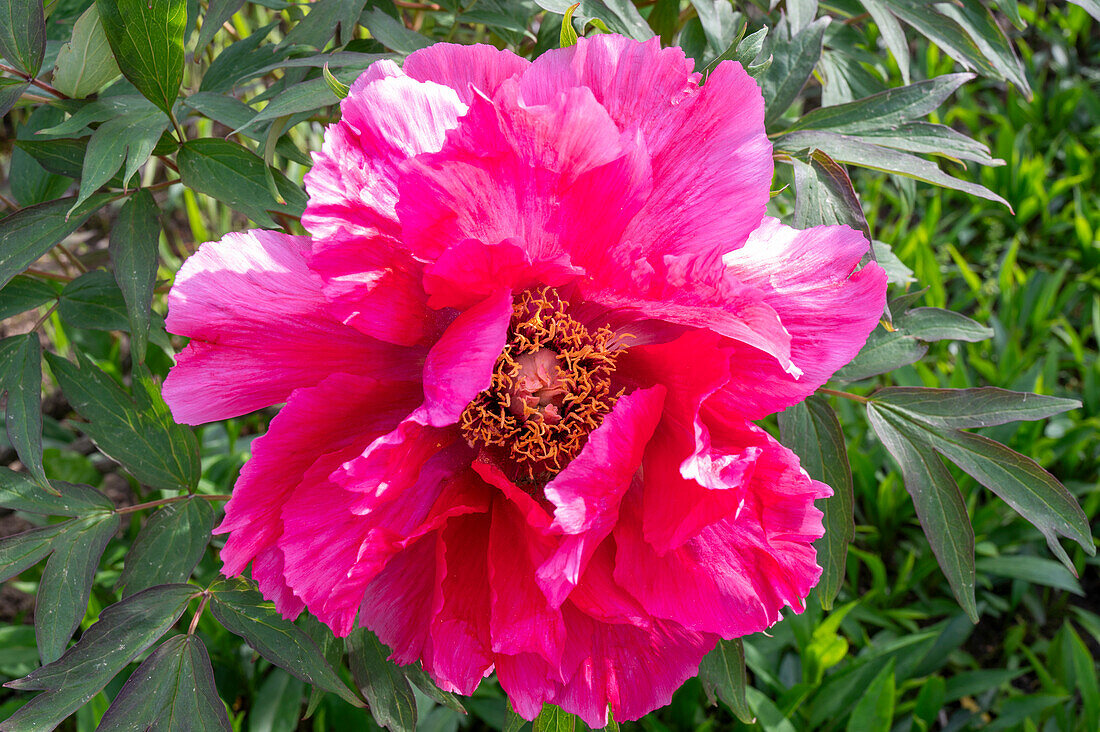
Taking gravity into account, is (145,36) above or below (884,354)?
above

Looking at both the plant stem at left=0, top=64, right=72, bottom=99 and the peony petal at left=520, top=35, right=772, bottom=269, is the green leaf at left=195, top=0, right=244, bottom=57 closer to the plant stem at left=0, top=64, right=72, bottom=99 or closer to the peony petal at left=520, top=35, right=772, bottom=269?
the plant stem at left=0, top=64, right=72, bottom=99

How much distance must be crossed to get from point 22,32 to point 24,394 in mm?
400

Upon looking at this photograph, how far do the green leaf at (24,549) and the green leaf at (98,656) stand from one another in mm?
120

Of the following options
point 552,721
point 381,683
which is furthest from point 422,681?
point 552,721

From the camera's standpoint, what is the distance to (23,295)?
1100 millimetres

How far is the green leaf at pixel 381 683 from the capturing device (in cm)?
92

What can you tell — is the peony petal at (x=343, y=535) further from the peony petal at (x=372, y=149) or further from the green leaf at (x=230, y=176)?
the green leaf at (x=230, y=176)

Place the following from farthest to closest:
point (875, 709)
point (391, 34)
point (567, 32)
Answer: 1. point (875, 709)
2. point (391, 34)
3. point (567, 32)

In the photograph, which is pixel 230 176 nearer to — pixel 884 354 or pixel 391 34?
pixel 391 34

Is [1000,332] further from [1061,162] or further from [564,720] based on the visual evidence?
[564,720]

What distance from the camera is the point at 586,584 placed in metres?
0.76

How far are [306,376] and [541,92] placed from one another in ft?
1.03

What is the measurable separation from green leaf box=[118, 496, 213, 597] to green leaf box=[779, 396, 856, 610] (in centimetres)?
70

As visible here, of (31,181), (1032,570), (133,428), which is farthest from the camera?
(1032,570)
